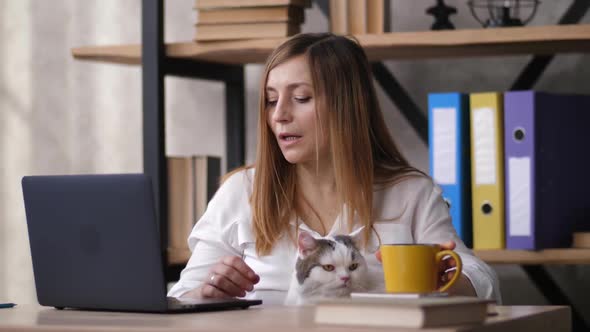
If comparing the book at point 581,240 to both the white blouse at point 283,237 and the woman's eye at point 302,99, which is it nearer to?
the white blouse at point 283,237

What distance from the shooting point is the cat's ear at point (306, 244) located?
1524mm

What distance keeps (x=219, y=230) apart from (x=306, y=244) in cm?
40

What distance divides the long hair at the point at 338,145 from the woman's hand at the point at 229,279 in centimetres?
23

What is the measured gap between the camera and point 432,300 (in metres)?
1.06

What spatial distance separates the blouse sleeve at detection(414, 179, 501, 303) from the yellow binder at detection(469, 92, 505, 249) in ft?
1.04

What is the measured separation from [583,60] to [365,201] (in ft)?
2.94

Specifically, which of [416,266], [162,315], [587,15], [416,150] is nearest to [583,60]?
[587,15]

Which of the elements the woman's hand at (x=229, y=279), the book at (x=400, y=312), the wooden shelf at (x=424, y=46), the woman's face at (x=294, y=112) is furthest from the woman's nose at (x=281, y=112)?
the book at (x=400, y=312)

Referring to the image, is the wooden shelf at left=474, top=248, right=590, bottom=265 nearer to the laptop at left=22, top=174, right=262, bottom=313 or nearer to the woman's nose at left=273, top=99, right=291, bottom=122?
the woman's nose at left=273, top=99, right=291, bottom=122

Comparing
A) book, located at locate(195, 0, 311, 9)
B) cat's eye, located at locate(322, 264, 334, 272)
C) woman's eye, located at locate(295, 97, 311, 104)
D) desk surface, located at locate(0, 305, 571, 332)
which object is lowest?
desk surface, located at locate(0, 305, 571, 332)

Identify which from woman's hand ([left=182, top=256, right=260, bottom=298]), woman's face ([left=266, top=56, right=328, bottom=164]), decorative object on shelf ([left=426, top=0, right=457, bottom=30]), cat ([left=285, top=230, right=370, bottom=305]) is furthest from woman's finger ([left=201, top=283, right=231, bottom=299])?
decorative object on shelf ([left=426, top=0, right=457, bottom=30])

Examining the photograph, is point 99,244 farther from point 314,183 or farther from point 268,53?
point 268,53

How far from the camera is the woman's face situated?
5.94ft

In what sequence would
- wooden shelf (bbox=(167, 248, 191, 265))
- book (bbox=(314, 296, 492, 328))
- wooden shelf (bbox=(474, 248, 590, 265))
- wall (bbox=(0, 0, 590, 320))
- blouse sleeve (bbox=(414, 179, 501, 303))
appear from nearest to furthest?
book (bbox=(314, 296, 492, 328)) → blouse sleeve (bbox=(414, 179, 501, 303)) → wooden shelf (bbox=(474, 248, 590, 265)) → wooden shelf (bbox=(167, 248, 191, 265)) → wall (bbox=(0, 0, 590, 320))
